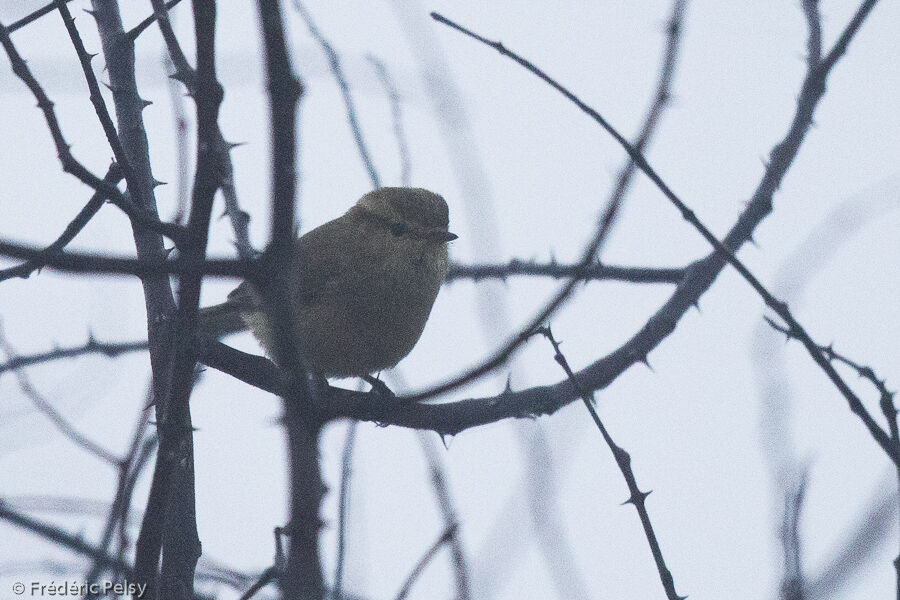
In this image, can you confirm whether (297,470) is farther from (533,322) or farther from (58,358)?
(58,358)

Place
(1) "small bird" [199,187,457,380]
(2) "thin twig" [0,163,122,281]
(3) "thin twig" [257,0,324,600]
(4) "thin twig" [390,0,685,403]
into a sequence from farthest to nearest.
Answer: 1. (1) "small bird" [199,187,457,380]
2. (2) "thin twig" [0,163,122,281]
3. (4) "thin twig" [390,0,685,403]
4. (3) "thin twig" [257,0,324,600]

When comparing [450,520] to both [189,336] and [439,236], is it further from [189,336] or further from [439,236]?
[439,236]

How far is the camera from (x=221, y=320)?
Result: 6734mm

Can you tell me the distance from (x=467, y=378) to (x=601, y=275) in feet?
9.43

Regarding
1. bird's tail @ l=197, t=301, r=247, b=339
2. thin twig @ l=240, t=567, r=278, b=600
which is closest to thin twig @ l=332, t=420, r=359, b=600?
thin twig @ l=240, t=567, r=278, b=600

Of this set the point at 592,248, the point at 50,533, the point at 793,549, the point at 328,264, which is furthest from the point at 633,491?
the point at 328,264

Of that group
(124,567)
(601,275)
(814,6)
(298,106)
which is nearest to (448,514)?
(124,567)

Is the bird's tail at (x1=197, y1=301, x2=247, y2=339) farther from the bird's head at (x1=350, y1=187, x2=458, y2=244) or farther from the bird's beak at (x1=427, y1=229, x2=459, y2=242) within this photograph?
the bird's beak at (x1=427, y1=229, x2=459, y2=242)

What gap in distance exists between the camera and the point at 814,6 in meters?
4.41

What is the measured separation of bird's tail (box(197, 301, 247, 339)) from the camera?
6.49 meters

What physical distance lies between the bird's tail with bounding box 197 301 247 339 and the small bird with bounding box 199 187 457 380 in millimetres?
14

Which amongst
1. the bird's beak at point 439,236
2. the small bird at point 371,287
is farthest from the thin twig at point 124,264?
the bird's beak at point 439,236

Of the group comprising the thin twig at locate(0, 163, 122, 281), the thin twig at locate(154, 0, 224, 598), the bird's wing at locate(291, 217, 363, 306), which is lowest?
the thin twig at locate(154, 0, 224, 598)

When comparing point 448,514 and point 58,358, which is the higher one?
point 58,358
